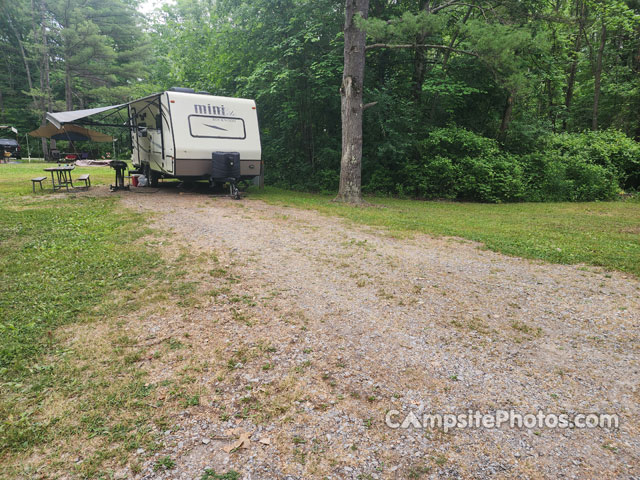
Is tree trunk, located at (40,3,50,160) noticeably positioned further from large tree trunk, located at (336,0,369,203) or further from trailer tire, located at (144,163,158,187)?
large tree trunk, located at (336,0,369,203)

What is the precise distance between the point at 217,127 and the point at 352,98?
12.9 feet

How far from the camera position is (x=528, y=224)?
8625 millimetres

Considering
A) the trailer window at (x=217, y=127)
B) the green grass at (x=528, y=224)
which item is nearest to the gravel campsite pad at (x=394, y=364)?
the green grass at (x=528, y=224)

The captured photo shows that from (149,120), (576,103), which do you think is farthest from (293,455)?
(576,103)

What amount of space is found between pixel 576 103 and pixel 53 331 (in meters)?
26.8

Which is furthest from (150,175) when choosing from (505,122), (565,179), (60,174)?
(565,179)

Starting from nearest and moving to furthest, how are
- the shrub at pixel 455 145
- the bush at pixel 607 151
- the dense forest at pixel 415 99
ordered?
1. the dense forest at pixel 415 99
2. the shrub at pixel 455 145
3. the bush at pixel 607 151

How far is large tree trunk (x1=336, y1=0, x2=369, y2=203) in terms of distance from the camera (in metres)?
10.5

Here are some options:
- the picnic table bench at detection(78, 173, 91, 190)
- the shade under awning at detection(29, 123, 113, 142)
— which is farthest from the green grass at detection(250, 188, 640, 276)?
the shade under awning at detection(29, 123, 113, 142)

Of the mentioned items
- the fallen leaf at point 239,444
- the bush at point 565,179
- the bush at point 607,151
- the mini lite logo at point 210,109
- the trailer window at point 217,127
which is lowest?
the fallen leaf at point 239,444

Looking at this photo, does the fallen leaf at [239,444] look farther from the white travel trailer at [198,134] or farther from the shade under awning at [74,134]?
the shade under awning at [74,134]

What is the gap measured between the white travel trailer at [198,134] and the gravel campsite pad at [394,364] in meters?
5.64

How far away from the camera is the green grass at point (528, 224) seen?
6055mm

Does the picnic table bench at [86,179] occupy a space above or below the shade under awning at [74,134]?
below
